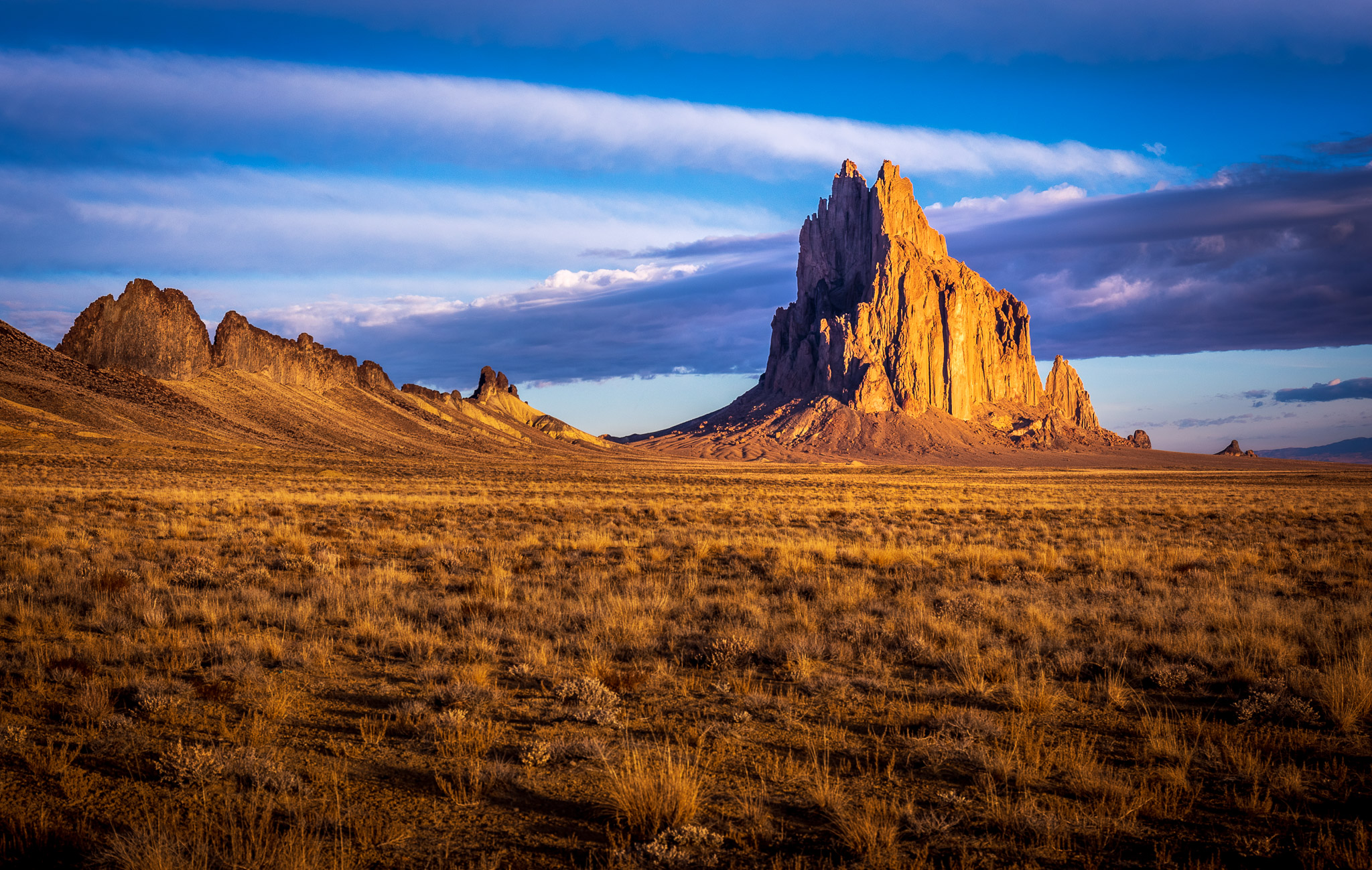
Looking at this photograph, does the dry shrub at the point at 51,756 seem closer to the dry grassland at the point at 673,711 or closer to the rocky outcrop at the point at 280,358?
the dry grassland at the point at 673,711

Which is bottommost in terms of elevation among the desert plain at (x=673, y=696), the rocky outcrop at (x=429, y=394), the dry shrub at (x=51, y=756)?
the desert plain at (x=673, y=696)

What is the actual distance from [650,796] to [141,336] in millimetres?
151834

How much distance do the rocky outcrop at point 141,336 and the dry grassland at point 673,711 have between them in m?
131

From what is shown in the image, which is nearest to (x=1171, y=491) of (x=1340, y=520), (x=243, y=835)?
(x=1340, y=520)

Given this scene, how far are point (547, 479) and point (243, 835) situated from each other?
171ft

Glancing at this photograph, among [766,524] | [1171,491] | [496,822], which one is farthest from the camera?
[1171,491]

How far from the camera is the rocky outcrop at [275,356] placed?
13400 centimetres

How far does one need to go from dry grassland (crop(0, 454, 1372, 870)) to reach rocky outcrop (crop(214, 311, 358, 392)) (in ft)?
456

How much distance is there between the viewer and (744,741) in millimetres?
5730

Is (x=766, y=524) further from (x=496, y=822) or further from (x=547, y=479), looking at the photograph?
(x=547, y=479)

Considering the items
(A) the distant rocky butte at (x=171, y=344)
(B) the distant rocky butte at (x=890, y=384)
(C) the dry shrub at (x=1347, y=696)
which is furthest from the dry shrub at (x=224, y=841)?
(B) the distant rocky butte at (x=890, y=384)

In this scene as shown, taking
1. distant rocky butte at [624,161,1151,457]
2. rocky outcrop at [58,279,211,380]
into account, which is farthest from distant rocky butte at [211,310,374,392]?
distant rocky butte at [624,161,1151,457]

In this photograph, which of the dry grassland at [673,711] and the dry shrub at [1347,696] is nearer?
the dry grassland at [673,711]

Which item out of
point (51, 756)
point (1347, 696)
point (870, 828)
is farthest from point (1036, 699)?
point (51, 756)
